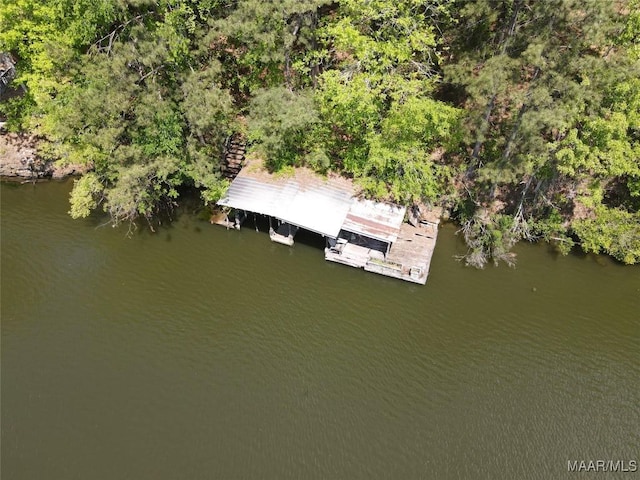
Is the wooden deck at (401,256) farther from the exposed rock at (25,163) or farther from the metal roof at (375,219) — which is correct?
the exposed rock at (25,163)

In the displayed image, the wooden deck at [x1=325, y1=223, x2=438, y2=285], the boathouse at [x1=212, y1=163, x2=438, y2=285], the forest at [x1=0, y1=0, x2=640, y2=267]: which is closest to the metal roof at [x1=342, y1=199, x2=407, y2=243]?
the boathouse at [x1=212, y1=163, x2=438, y2=285]

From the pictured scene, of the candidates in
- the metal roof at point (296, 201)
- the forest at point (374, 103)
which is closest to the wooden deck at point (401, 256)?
the metal roof at point (296, 201)

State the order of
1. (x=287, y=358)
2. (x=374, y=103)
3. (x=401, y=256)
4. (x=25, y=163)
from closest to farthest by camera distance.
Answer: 1. (x=287, y=358)
2. (x=374, y=103)
3. (x=401, y=256)
4. (x=25, y=163)

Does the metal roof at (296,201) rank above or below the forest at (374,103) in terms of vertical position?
below

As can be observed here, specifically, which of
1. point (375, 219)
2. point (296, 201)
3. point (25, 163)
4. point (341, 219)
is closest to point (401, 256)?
point (375, 219)

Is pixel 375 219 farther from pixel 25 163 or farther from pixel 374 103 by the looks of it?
pixel 25 163

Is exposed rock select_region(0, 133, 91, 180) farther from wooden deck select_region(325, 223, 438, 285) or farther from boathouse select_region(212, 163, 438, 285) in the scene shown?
wooden deck select_region(325, 223, 438, 285)

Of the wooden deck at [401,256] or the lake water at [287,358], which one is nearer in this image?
the lake water at [287,358]
